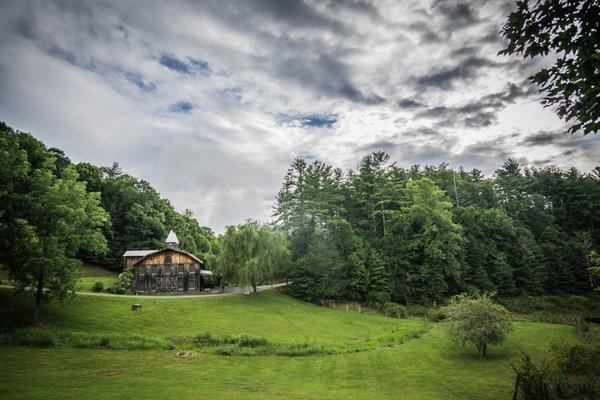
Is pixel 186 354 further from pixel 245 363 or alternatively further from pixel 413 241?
pixel 413 241

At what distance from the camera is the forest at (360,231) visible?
122 feet

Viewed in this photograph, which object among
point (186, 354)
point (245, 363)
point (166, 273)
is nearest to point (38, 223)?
point (186, 354)

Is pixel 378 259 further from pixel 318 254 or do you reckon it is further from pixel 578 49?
pixel 578 49

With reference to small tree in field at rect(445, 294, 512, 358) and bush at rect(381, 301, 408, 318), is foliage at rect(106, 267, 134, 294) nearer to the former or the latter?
bush at rect(381, 301, 408, 318)

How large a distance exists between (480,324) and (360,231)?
3399 cm

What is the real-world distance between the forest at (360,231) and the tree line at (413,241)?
0.61ft

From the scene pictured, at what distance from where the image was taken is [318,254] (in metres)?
50.8

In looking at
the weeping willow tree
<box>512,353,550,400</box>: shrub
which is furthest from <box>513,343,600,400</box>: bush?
the weeping willow tree

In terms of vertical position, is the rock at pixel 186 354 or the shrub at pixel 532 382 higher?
the shrub at pixel 532 382

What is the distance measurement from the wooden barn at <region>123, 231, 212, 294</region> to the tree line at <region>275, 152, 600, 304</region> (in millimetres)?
15605

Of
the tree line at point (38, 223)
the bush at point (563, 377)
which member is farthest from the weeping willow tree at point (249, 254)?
the bush at point (563, 377)

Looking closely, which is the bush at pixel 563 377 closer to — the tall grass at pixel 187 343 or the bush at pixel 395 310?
the tall grass at pixel 187 343

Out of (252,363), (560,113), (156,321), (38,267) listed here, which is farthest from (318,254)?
(560,113)

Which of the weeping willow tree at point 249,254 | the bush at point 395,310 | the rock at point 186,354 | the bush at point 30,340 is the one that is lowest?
the bush at point 395,310
